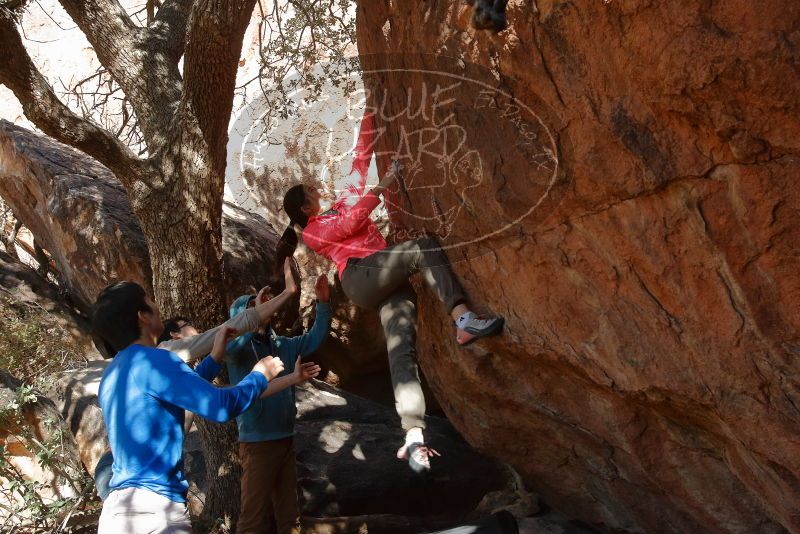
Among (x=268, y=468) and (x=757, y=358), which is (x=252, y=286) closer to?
(x=268, y=468)

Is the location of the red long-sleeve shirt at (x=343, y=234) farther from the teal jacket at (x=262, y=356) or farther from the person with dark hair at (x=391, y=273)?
the teal jacket at (x=262, y=356)

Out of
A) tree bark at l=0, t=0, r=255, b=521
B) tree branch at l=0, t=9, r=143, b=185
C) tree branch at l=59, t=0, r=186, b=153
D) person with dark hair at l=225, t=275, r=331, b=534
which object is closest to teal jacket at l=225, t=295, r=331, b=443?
person with dark hair at l=225, t=275, r=331, b=534

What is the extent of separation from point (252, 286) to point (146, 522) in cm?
449

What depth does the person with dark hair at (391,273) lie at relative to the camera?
4324 millimetres

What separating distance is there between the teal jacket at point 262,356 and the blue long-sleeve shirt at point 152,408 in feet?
4.25

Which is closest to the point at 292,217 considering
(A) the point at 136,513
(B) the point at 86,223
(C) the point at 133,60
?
(C) the point at 133,60

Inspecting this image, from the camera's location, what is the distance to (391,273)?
180 inches

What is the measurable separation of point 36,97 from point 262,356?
224cm

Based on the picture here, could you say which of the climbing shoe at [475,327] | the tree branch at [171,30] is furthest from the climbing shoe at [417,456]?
the tree branch at [171,30]

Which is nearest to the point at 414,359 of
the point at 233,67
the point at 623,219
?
the point at 623,219

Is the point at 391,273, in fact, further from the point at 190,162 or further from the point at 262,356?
the point at 190,162

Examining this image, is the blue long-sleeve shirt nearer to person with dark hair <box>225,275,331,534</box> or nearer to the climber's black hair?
→ person with dark hair <box>225,275,331,534</box>

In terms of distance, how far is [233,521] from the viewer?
5203 millimetres

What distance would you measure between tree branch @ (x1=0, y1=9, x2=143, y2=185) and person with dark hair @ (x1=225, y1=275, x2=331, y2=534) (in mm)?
1526
